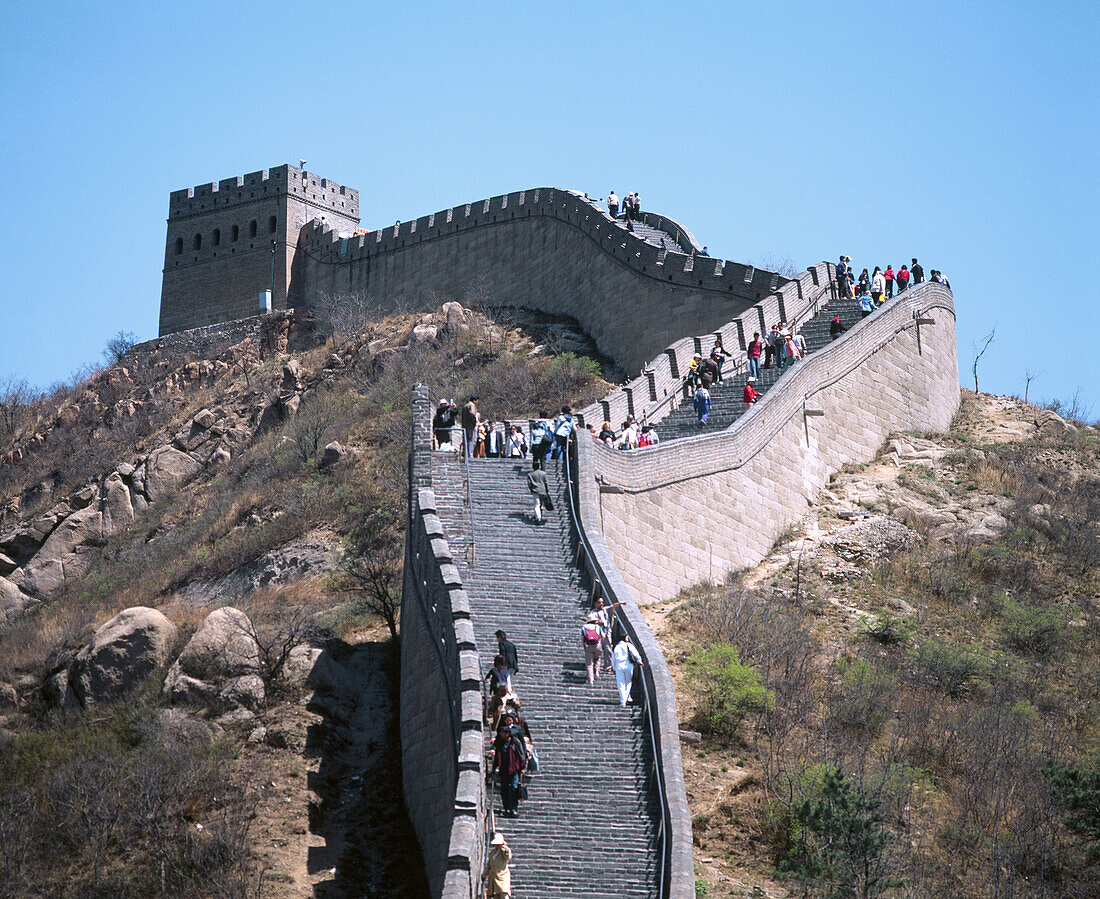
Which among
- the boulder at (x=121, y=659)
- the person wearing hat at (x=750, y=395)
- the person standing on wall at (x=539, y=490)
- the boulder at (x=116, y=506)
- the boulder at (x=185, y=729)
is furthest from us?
the boulder at (x=116, y=506)

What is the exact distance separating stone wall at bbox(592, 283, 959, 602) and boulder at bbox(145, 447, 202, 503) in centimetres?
Result: 1927

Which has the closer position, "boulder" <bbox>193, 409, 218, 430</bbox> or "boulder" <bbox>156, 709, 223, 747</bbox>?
"boulder" <bbox>156, 709, 223, 747</bbox>

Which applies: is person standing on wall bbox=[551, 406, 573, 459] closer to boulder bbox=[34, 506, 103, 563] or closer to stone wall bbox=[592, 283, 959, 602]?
stone wall bbox=[592, 283, 959, 602]

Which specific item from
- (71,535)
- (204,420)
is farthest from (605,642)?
(204,420)

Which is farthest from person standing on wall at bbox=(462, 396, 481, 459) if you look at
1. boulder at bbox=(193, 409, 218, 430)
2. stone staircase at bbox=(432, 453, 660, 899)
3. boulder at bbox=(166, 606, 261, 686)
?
boulder at bbox=(193, 409, 218, 430)

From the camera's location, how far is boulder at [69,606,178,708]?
23000mm

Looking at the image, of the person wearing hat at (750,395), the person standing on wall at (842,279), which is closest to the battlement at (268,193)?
the person standing on wall at (842,279)

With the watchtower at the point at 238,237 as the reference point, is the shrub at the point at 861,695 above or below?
below

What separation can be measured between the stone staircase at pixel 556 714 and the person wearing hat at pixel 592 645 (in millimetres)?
161

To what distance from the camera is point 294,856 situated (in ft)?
62.0

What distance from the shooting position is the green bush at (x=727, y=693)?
19.6 meters

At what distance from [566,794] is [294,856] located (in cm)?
507

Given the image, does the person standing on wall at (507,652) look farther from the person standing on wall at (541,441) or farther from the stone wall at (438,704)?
the person standing on wall at (541,441)

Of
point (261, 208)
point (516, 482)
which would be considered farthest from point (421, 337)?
point (516, 482)
